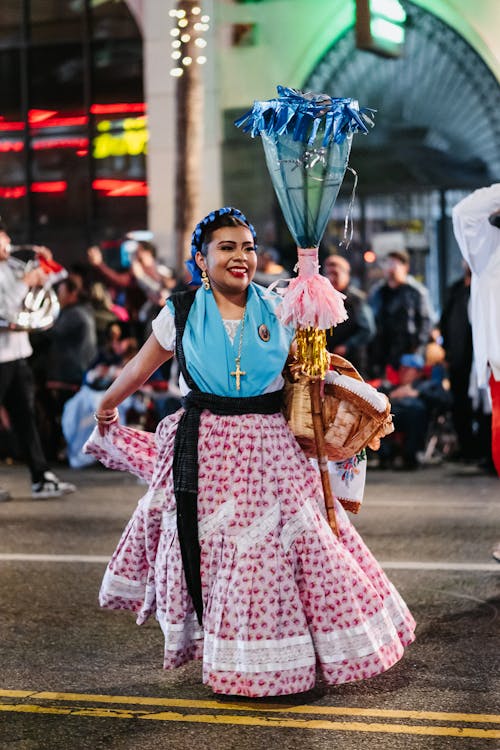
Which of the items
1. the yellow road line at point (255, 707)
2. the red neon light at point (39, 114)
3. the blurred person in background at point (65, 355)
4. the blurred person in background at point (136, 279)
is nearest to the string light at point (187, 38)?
the blurred person in background at point (136, 279)

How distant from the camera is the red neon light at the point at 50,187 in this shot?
68.3ft

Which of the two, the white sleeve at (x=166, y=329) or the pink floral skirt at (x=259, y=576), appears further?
the white sleeve at (x=166, y=329)

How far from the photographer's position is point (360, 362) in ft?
41.9

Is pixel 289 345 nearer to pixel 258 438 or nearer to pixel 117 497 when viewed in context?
pixel 258 438

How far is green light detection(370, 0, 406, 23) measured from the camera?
15211mm

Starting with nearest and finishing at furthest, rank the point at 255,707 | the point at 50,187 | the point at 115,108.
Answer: the point at 255,707 → the point at 115,108 → the point at 50,187

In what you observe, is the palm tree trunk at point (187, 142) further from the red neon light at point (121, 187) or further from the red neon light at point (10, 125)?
the red neon light at point (10, 125)

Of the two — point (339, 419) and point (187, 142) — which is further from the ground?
point (187, 142)

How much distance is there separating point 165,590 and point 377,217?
1295 cm

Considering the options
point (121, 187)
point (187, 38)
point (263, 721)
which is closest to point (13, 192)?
point (121, 187)

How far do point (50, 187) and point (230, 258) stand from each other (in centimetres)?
1562

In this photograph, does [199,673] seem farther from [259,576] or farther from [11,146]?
[11,146]

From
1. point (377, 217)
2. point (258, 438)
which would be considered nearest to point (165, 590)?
point (258, 438)

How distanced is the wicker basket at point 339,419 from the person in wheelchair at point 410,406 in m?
6.81
